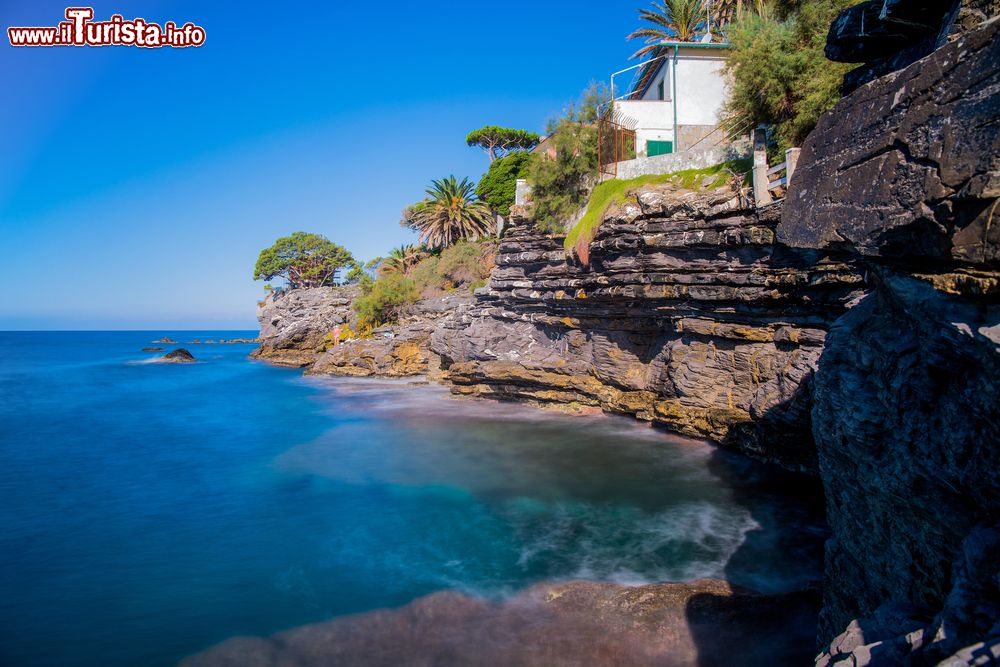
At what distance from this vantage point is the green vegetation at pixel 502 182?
1612 inches

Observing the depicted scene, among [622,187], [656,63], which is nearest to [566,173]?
[622,187]

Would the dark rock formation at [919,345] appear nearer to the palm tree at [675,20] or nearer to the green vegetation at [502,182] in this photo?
the palm tree at [675,20]

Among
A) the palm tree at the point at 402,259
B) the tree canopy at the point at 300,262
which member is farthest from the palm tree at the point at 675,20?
the tree canopy at the point at 300,262

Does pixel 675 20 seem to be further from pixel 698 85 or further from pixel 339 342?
pixel 339 342

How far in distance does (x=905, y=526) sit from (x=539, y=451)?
38.7ft

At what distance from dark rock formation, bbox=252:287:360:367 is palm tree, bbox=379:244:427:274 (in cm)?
471

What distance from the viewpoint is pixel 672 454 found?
14578 millimetres

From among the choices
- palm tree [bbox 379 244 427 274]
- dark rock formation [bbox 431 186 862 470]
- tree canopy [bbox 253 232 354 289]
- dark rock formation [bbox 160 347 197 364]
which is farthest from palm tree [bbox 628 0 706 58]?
dark rock formation [bbox 160 347 197 364]

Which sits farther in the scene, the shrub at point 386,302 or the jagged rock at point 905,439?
the shrub at point 386,302

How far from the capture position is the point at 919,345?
3965 millimetres

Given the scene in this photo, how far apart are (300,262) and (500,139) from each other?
2523cm

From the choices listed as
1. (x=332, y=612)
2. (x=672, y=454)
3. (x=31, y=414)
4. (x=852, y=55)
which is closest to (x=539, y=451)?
(x=672, y=454)

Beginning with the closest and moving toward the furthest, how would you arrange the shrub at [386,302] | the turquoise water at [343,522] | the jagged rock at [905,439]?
the jagged rock at [905,439] → the turquoise water at [343,522] → the shrub at [386,302]

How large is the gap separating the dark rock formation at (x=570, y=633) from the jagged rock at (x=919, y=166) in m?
5.23
